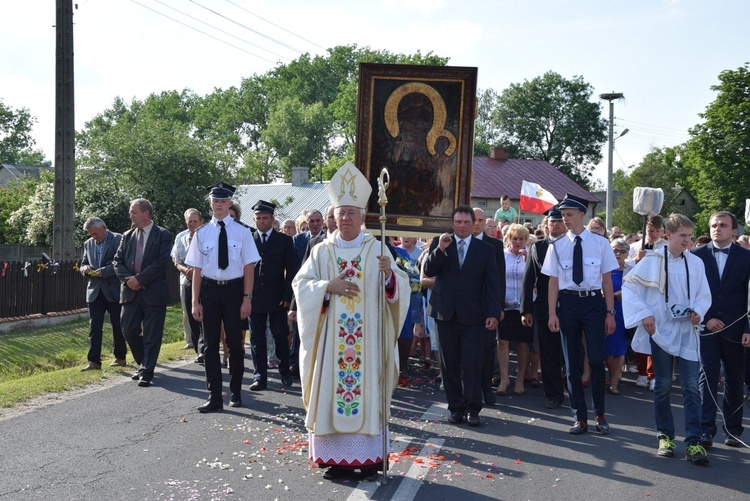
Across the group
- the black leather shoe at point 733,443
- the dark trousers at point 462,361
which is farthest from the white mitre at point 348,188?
the black leather shoe at point 733,443

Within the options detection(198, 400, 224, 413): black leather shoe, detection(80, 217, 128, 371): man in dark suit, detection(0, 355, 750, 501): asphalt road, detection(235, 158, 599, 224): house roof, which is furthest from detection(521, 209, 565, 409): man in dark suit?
detection(235, 158, 599, 224): house roof

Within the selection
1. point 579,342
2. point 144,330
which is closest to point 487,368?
point 579,342

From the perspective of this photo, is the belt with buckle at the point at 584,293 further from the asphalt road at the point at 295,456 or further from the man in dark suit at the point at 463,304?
the asphalt road at the point at 295,456

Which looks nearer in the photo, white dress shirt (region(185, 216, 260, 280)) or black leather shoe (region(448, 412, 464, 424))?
black leather shoe (region(448, 412, 464, 424))

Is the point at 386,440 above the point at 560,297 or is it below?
below

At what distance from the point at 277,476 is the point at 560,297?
137 inches

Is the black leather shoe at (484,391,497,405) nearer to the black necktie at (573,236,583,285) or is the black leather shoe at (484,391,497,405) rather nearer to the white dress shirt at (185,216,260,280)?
the black necktie at (573,236,583,285)

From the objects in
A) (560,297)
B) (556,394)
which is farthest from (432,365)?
(560,297)

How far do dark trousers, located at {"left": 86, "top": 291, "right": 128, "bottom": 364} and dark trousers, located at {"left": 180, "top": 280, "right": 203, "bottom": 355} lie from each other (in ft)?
3.00

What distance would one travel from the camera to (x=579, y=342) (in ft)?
26.1

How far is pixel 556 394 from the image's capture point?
919cm

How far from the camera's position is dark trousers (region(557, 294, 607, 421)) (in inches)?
308

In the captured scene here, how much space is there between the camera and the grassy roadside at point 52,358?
9442 millimetres

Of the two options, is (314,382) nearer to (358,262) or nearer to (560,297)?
(358,262)
